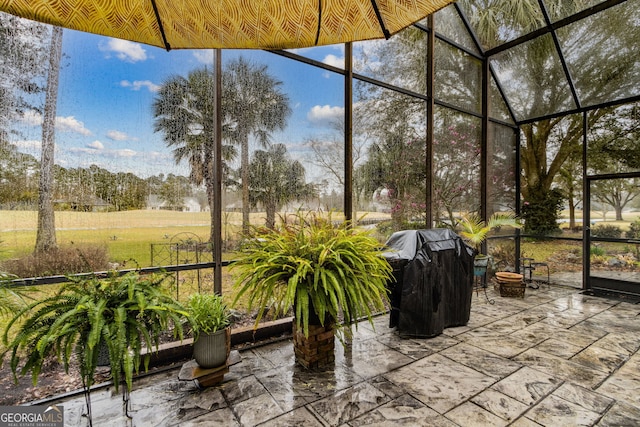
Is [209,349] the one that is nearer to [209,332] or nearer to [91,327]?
[209,332]

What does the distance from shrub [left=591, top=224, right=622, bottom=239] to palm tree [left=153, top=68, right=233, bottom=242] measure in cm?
603

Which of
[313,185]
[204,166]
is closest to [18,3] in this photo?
[204,166]

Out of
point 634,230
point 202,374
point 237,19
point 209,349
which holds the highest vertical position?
point 237,19

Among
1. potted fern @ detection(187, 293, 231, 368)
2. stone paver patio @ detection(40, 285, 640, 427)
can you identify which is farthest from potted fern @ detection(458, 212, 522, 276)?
potted fern @ detection(187, 293, 231, 368)

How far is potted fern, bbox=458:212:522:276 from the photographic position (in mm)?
4484

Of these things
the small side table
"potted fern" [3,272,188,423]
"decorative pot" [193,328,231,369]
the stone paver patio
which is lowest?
the stone paver patio

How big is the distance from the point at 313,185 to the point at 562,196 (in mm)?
4747

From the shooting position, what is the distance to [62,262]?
2342 millimetres

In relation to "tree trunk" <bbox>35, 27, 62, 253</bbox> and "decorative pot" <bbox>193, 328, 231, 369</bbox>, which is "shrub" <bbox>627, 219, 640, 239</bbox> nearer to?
Answer: "decorative pot" <bbox>193, 328, 231, 369</bbox>

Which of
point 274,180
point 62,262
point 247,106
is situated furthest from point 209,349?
point 247,106

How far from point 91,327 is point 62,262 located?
1.16m

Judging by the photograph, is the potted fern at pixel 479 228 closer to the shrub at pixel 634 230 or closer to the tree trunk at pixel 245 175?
the shrub at pixel 634 230

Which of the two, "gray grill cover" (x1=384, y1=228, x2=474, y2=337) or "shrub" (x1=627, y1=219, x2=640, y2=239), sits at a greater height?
"shrub" (x1=627, y1=219, x2=640, y2=239)

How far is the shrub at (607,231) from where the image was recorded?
15.8 ft
